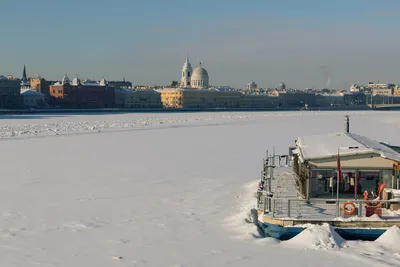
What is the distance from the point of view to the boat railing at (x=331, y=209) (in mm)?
9508

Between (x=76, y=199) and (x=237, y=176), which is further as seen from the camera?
(x=237, y=176)

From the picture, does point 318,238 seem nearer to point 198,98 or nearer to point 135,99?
point 135,99

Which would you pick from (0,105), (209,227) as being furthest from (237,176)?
(0,105)

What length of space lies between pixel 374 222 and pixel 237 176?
22.8 ft

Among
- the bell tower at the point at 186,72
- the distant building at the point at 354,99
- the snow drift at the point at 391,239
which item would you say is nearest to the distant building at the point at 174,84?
the bell tower at the point at 186,72

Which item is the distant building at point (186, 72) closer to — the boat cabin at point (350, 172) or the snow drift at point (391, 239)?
the boat cabin at point (350, 172)

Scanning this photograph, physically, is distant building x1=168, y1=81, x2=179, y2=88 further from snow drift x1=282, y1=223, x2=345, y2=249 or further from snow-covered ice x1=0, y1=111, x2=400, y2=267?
snow drift x1=282, y1=223, x2=345, y2=249

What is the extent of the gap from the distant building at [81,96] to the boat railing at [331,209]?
104397 millimetres

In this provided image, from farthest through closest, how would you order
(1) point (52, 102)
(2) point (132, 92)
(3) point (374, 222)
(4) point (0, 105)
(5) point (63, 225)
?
(2) point (132, 92) → (1) point (52, 102) → (4) point (0, 105) → (5) point (63, 225) → (3) point (374, 222)

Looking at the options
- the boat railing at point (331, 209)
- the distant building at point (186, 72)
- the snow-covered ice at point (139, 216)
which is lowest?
the snow-covered ice at point (139, 216)

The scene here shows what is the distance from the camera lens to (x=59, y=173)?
16.2 meters

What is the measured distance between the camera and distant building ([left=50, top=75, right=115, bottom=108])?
113 metres

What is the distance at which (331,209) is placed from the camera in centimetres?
998

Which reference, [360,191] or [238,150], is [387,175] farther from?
[238,150]
